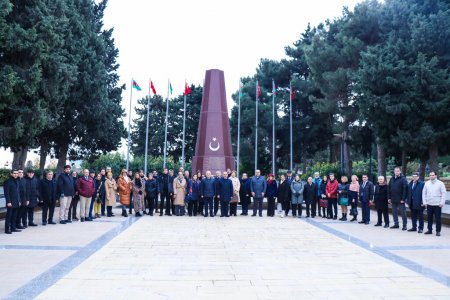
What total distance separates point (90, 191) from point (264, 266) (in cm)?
692

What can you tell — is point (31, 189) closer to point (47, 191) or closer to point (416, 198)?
point (47, 191)

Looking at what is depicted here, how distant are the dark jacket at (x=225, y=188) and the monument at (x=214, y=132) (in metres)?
5.99

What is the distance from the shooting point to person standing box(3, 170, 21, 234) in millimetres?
8953

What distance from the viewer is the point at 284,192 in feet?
43.8

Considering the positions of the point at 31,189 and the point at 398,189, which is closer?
the point at 31,189

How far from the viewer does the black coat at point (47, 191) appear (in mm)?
10555

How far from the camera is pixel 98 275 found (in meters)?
5.36

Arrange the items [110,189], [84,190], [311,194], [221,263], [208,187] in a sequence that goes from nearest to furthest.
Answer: [221,263]
[84,190]
[110,189]
[208,187]
[311,194]

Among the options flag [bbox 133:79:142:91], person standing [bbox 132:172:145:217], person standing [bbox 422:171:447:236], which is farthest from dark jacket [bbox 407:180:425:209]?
flag [bbox 133:79:142:91]

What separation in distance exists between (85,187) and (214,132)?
8.76 meters

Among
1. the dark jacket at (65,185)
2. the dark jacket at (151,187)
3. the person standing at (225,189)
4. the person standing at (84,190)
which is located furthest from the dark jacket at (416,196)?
the dark jacket at (65,185)

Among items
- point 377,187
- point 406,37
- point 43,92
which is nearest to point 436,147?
point 406,37

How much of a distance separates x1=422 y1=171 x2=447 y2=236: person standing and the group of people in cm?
4

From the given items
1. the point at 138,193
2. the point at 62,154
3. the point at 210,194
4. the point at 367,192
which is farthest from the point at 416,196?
the point at 62,154
